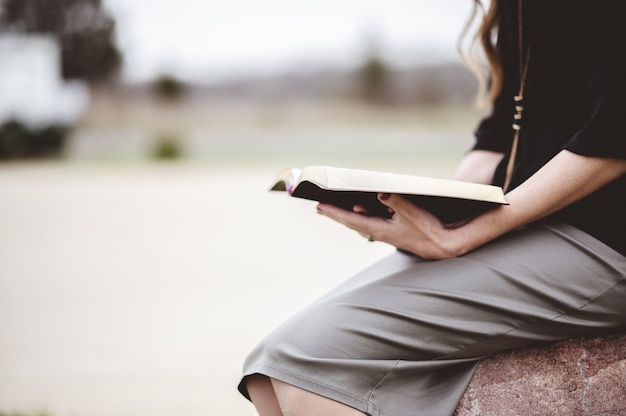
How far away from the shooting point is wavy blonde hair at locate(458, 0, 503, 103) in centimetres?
205

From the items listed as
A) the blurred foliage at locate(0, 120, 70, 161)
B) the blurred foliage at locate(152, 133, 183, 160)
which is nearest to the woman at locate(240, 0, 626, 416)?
the blurred foliage at locate(152, 133, 183, 160)

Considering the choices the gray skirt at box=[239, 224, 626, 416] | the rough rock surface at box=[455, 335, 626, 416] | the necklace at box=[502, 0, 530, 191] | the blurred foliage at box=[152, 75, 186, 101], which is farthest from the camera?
the blurred foliage at box=[152, 75, 186, 101]

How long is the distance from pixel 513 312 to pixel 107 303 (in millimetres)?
4588

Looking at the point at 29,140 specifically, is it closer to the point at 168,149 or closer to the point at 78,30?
the point at 168,149

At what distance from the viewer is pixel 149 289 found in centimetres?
612

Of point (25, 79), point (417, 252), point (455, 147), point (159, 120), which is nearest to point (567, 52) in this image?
point (417, 252)

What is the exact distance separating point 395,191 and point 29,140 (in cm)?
2399

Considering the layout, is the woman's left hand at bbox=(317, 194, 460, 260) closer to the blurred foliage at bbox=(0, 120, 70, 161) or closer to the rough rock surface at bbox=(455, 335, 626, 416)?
the rough rock surface at bbox=(455, 335, 626, 416)

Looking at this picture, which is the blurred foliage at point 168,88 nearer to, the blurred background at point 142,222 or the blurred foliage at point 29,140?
the blurred background at point 142,222

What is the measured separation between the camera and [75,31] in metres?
35.7

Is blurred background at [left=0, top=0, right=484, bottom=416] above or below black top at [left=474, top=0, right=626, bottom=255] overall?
below

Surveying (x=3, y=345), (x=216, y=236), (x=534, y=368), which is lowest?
(x=216, y=236)

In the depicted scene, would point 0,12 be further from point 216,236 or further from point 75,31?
point 216,236

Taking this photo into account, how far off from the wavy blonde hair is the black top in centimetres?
6
